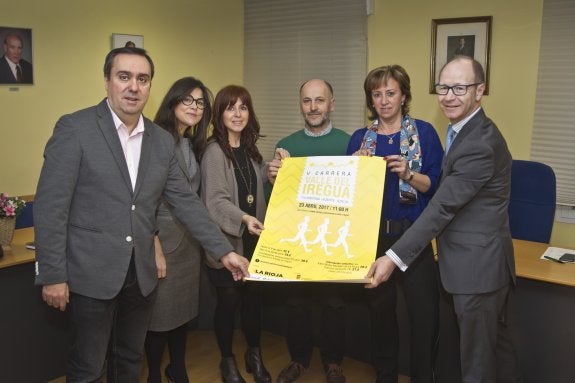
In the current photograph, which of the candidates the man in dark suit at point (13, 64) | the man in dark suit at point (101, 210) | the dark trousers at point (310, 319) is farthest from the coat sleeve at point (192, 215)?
the man in dark suit at point (13, 64)

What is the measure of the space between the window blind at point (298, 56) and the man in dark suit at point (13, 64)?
212 centimetres

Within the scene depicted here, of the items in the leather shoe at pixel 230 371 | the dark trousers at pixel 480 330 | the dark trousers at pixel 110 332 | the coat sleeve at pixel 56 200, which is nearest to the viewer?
the coat sleeve at pixel 56 200

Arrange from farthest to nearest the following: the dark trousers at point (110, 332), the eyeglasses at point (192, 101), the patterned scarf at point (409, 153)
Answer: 1. the eyeglasses at point (192, 101)
2. the patterned scarf at point (409, 153)
3. the dark trousers at point (110, 332)

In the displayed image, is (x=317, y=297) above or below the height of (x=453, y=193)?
below

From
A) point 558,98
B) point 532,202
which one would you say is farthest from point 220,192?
point 558,98

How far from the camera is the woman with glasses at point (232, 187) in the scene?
8.30 ft

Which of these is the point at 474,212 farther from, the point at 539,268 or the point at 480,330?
the point at 539,268

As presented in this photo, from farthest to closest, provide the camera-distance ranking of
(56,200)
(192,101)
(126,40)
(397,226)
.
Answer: (126,40), (192,101), (397,226), (56,200)

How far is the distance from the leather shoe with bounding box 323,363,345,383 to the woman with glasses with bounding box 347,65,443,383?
499mm

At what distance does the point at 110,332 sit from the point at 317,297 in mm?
1075

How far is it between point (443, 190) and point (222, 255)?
0.93 meters

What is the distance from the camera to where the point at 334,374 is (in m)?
2.88

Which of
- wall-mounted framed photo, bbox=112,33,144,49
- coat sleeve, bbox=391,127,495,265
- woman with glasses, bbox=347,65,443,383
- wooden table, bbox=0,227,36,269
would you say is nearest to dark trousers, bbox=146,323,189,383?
wooden table, bbox=0,227,36,269

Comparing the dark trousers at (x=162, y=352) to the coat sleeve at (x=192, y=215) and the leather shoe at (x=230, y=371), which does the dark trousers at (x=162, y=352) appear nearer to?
the leather shoe at (x=230, y=371)
